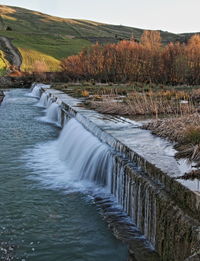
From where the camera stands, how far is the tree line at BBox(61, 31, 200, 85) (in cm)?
3600

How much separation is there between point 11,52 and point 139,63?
40924mm

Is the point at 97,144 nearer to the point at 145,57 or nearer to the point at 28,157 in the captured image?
the point at 28,157

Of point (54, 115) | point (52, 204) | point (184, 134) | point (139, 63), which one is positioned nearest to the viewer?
point (52, 204)

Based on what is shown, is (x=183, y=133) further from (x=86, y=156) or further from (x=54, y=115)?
(x=54, y=115)

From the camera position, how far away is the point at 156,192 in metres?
5.93

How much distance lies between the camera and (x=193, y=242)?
4613mm

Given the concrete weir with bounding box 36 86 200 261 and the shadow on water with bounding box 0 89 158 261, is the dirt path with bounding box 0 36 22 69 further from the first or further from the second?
the concrete weir with bounding box 36 86 200 261

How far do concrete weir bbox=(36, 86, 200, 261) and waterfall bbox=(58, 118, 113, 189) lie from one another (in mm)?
250

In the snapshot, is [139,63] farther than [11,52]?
No

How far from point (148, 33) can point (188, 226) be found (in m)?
52.9

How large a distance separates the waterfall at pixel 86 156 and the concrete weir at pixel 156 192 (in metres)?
0.25

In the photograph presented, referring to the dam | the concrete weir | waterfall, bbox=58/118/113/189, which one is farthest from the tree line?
the concrete weir

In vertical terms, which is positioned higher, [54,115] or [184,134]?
[184,134]

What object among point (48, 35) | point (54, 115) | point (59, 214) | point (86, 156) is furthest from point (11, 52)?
point (59, 214)
